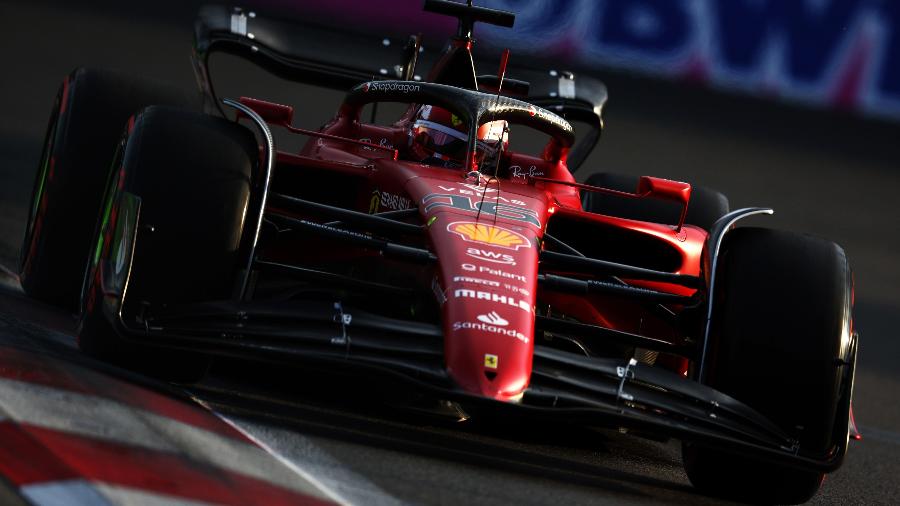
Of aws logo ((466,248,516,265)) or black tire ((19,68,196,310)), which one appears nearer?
aws logo ((466,248,516,265))

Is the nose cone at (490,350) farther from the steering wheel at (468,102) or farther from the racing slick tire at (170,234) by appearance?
the steering wheel at (468,102)

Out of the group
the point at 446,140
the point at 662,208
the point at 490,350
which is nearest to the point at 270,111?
the point at 446,140

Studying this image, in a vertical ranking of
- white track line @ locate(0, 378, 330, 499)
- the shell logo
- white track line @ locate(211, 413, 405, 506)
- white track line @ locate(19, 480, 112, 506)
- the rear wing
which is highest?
the rear wing

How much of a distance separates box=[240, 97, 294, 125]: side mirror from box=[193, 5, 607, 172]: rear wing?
170 cm

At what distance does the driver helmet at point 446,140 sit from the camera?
5.98m

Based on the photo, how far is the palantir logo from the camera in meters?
4.21

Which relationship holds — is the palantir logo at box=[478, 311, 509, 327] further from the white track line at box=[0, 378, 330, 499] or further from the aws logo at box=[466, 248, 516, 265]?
the white track line at box=[0, 378, 330, 499]

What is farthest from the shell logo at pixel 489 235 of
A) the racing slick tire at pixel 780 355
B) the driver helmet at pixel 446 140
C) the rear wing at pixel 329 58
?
the rear wing at pixel 329 58

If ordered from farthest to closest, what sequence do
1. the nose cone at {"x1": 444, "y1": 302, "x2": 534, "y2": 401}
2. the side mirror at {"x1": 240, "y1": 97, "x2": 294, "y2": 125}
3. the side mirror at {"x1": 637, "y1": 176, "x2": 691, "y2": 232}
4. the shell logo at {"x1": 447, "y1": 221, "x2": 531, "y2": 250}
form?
1. the side mirror at {"x1": 637, "y1": 176, "x2": 691, "y2": 232}
2. the side mirror at {"x1": 240, "y1": 97, "x2": 294, "y2": 125}
3. the shell logo at {"x1": 447, "y1": 221, "x2": 531, "y2": 250}
4. the nose cone at {"x1": 444, "y1": 302, "x2": 534, "y2": 401}

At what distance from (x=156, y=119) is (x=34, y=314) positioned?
110 centimetres

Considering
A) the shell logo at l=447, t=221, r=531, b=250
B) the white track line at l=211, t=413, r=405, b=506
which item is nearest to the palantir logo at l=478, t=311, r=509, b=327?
the shell logo at l=447, t=221, r=531, b=250

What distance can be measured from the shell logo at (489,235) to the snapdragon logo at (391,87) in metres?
1.05

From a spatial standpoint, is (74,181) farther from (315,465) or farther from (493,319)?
(315,465)

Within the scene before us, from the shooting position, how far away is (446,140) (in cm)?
601
